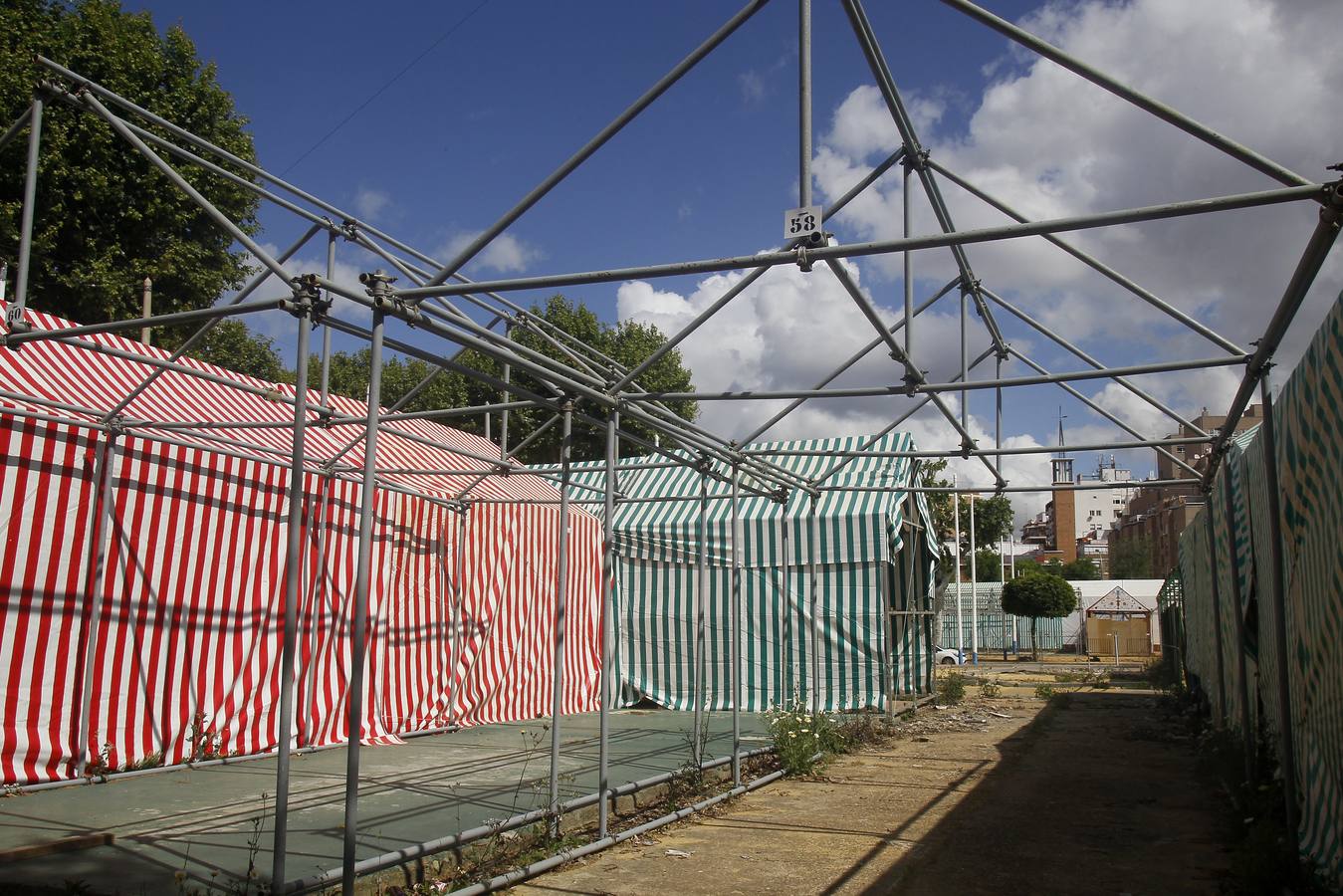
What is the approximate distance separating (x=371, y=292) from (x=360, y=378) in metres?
30.8

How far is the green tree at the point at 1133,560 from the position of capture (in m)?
67.6

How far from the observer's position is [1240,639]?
7422 millimetres

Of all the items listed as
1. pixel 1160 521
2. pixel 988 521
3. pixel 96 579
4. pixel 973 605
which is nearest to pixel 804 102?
pixel 96 579

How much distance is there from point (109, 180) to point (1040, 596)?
2876 centimetres

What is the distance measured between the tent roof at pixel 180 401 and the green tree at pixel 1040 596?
25141 millimetres

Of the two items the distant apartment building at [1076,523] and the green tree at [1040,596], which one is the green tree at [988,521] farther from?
the distant apartment building at [1076,523]

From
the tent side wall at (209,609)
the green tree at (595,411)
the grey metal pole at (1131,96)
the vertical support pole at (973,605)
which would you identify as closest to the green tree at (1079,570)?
the vertical support pole at (973,605)

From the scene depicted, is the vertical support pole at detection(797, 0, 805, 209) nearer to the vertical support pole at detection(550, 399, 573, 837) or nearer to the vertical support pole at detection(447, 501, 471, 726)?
the vertical support pole at detection(550, 399, 573, 837)

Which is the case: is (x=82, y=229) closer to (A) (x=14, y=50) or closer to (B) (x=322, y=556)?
(A) (x=14, y=50)

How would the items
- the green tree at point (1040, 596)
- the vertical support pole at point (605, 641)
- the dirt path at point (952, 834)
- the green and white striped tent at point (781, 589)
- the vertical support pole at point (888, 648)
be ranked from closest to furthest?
the dirt path at point (952, 834)
the vertical support pole at point (605, 641)
the vertical support pole at point (888, 648)
the green and white striped tent at point (781, 589)
the green tree at point (1040, 596)

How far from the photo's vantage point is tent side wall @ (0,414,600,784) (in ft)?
24.6

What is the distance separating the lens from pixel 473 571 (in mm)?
12500

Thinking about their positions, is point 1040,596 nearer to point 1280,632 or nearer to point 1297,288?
point 1280,632

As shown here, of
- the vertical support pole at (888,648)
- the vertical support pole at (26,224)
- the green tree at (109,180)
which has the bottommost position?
the vertical support pole at (888,648)
